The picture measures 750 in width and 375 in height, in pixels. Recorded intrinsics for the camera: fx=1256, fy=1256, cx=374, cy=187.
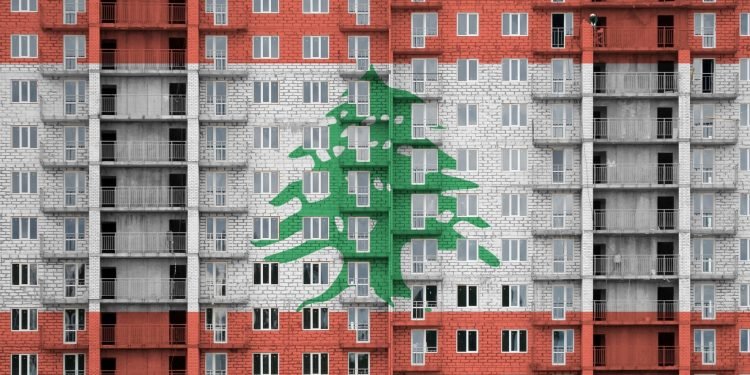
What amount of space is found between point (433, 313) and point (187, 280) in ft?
48.6

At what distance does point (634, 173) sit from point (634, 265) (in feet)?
18.2

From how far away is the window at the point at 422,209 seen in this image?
75750mm

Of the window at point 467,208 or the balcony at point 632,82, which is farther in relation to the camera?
the balcony at point 632,82

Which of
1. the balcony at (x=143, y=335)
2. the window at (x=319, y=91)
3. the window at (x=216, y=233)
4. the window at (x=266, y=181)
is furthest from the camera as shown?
the window at (x=319, y=91)

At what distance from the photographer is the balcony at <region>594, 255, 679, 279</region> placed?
248 ft

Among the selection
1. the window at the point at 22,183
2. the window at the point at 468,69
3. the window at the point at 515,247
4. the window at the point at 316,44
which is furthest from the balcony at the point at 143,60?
the window at the point at 515,247

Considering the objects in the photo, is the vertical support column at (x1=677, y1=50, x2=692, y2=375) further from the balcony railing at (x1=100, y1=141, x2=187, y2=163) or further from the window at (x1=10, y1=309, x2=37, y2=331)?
the window at (x1=10, y1=309, x2=37, y2=331)

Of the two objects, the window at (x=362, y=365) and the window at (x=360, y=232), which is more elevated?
the window at (x=360, y=232)

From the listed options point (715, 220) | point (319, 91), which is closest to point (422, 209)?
point (319, 91)

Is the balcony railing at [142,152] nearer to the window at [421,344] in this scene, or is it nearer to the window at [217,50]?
the window at [217,50]

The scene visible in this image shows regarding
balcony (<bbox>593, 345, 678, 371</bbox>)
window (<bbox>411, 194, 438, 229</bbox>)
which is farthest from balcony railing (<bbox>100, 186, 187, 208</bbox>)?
balcony (<bbox>593, 345, 678, 371</bbox>)

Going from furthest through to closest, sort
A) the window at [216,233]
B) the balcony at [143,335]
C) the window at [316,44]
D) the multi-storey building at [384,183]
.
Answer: the window at [316,44] < the window at [216,233] < the multi-storey building at [384,183] < the balcony at [143,335]

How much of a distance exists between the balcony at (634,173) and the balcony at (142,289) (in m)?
25.8

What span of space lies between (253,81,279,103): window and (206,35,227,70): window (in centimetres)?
233
